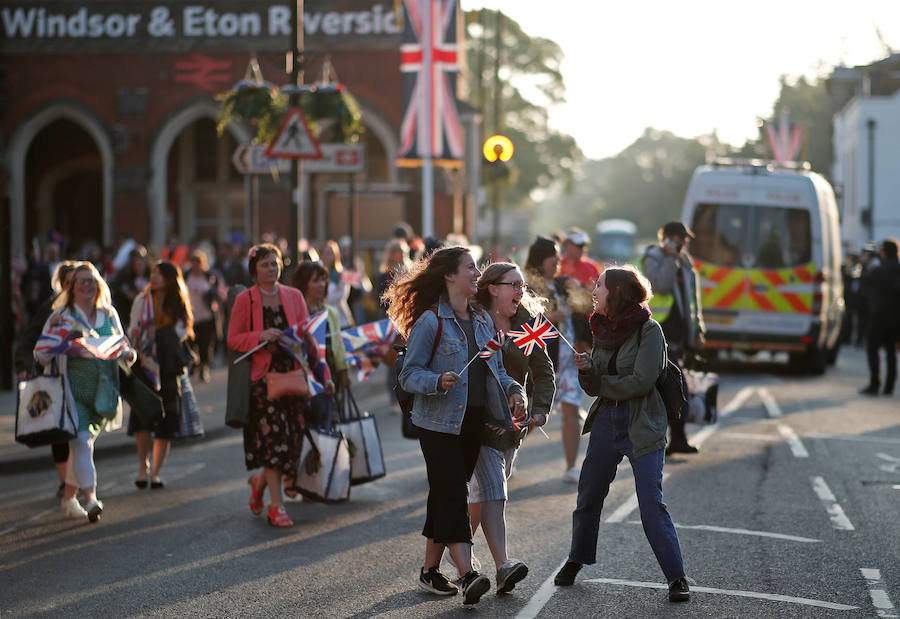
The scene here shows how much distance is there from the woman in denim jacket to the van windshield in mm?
14518

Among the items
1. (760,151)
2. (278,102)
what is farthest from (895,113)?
(278,102)

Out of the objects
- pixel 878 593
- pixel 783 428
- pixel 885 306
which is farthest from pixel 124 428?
pixel 885 306

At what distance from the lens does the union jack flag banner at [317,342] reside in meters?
8.89

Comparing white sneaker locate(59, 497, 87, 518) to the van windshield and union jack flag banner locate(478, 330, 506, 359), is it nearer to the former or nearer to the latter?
→ union jack flag banner locate(478, 330, 506, 359)

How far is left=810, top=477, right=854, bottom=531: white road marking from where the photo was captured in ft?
29.0

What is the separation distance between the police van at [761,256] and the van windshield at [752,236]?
15 mm

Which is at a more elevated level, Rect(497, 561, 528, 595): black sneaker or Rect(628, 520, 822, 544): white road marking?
Rect(497, 561, 528, 595): black sneaker

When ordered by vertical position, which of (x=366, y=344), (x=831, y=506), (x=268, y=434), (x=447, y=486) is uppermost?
(x=366, y=344)

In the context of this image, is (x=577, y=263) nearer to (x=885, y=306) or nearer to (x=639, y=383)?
(x=639, y=383)

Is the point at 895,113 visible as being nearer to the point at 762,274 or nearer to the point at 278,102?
the point at 762,274

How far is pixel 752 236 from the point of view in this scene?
20.8 m

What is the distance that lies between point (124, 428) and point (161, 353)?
367 centimetres

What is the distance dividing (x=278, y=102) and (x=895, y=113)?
41.3 metres

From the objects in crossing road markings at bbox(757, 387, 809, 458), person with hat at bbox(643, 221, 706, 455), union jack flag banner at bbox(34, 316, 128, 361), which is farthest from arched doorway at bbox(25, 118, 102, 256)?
union jack flag banner at bbox(34, 316, 128, 361)
